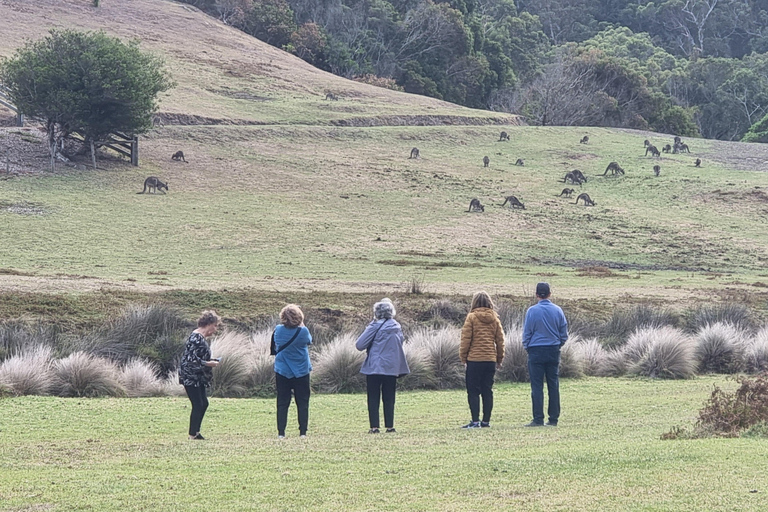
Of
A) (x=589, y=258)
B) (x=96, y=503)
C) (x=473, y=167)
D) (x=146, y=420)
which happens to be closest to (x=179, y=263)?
(x=589, y=258)

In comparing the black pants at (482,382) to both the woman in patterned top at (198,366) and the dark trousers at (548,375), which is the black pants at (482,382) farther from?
the woman in patterned top at (198,366)

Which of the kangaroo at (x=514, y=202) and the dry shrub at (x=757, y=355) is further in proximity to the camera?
the kangaroo at (x=514, y=202)

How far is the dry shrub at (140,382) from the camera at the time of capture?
1647 centimetres

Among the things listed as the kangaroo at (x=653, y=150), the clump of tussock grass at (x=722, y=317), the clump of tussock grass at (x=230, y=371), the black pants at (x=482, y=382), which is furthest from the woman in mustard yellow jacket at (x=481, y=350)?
the kangaroo at (x=653, y=150)

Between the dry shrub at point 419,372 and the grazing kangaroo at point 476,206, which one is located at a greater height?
the grazing kangaroo at point 476,206

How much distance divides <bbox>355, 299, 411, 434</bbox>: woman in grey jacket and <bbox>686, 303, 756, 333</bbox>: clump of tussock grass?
39.5ft

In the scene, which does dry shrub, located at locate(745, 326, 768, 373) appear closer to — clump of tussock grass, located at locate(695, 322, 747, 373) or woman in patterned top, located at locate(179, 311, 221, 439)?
clump of tussock grass, located at locate(695, 322, 747, 373)

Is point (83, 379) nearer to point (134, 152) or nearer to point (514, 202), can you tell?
point (514, 202)

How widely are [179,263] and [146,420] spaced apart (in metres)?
18.6

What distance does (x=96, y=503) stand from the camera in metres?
8.02

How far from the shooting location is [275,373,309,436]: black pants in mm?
12312

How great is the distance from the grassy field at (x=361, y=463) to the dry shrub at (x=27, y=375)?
826 millimetres

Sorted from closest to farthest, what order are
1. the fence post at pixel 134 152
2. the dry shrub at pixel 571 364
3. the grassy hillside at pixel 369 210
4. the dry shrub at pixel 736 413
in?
the dry shrub at pixel 736 413 < the dry shrub at pixel 571 364 < the grassy hillside at pixel 369 210 < the fence post at pixel 134 152

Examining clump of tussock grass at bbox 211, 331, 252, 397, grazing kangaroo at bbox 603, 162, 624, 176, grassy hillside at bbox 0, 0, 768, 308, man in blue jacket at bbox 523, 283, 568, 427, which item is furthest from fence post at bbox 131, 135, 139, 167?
man in blue jacket at bbox 523, 283, 568, 427
